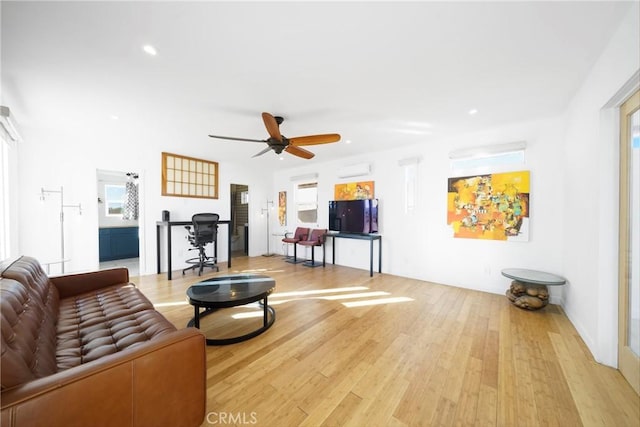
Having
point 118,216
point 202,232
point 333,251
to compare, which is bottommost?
point 333,251

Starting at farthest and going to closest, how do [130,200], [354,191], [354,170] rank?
[130,200] → [354,191] → [354,170]

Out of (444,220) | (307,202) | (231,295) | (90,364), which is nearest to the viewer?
(90,364)

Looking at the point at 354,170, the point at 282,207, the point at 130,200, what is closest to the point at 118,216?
the point at 130,200

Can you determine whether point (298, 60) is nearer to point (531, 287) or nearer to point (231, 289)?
point (231, 289)

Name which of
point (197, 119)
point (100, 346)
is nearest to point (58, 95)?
point (197, 119)

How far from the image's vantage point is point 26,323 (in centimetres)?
128

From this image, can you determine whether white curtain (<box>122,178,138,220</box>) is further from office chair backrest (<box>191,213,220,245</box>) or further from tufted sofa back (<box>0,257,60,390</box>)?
tufted sofa back (<box>0,257,60,390</box>)

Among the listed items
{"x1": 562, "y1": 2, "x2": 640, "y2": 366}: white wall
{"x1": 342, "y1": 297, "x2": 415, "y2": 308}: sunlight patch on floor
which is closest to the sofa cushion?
{"x1": 342, "y1": 297, "x2": 415, "y2": 308}: sunlight patch on floor

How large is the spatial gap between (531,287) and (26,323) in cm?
469

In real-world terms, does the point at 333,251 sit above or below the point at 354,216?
below

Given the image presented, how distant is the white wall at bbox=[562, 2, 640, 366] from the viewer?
65.8 inches

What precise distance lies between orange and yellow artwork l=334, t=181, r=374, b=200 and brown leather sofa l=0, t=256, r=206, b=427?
420cm

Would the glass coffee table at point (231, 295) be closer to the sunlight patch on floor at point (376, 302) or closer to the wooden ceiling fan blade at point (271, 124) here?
the sunlight patch on floor at point (376, 302)

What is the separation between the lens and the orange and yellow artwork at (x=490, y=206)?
3.38 m
